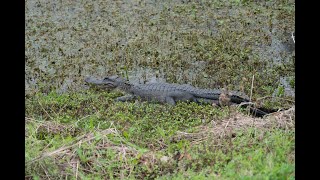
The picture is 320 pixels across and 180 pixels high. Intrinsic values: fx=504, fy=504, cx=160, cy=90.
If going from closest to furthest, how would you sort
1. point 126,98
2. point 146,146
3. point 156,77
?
point 146,146
point 126,98
point 156,77

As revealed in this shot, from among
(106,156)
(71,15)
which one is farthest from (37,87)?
(71,15)

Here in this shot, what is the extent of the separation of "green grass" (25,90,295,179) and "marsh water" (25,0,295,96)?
3.24 feet

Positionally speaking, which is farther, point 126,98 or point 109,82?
point 109,82

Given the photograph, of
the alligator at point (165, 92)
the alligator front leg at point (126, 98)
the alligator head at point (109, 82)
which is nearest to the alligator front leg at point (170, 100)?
the alligator at point (165, 92)

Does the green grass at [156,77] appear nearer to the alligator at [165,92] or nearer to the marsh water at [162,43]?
the marsh water at [162,43]

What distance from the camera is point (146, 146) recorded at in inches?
179

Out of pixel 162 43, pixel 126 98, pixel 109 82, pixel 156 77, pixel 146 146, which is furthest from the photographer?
pixel 162 43

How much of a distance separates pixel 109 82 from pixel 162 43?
5.45ft

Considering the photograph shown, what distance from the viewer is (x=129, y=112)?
216 inches

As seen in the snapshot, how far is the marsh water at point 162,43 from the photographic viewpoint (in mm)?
6594

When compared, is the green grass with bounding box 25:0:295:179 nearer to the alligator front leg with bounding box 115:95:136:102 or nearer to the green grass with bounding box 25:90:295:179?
the green grass with bounding box 25:90:295:179

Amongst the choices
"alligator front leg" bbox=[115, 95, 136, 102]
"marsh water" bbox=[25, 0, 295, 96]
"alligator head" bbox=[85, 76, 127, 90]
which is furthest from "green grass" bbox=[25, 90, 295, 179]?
"marsh water" bbox=[25, 0, 295, 96]

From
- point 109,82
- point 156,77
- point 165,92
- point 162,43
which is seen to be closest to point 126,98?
point 109,82

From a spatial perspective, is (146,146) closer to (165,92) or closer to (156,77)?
(165,92)
